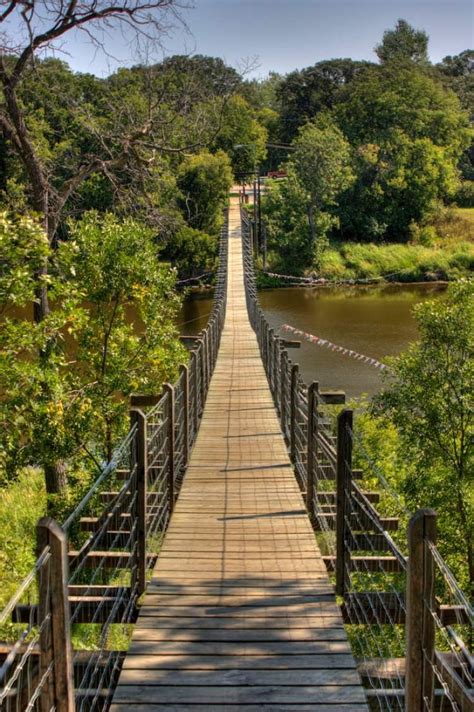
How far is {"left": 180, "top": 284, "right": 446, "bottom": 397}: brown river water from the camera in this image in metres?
19.5

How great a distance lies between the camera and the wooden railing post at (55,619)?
198 centimetres

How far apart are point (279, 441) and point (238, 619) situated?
3541 millimetres

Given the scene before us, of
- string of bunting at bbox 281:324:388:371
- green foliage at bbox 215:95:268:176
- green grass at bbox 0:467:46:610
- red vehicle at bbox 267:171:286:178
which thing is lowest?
green grass at bbox 0:467:46:610

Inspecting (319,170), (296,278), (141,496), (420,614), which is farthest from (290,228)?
(420,614)

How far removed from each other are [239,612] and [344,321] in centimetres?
2384

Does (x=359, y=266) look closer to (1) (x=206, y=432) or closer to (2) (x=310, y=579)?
(1) (x=206, y=432)

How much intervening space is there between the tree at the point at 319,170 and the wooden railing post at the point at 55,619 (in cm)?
3661

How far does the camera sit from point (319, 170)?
37656mm

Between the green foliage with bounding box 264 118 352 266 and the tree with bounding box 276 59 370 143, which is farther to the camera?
the tree with bounding box 276 59 370 143

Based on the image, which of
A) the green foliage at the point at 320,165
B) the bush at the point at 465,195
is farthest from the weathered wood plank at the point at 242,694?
the bush at the point at 465,195

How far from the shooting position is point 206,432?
7.15 meters

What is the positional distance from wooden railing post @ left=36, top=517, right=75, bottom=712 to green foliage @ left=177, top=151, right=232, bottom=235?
33584 millimetres

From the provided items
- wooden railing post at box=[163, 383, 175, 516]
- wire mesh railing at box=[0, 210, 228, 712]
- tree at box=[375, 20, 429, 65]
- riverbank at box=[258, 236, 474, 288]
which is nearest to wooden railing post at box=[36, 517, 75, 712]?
wire mesh railing at box=[0, 210, 228, 712]

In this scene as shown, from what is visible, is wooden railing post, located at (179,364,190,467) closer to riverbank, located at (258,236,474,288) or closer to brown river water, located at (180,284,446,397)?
brown river water, located at (180,284,446,397)
